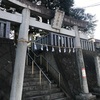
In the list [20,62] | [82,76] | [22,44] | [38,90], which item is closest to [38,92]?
[38,90]

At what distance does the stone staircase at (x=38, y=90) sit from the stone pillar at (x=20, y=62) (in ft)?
4.17

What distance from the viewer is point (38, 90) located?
7.09m

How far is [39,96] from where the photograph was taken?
6.57 m

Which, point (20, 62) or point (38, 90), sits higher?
point (20, 62)

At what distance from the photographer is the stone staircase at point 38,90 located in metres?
6.60

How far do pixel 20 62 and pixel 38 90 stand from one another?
7.96ft

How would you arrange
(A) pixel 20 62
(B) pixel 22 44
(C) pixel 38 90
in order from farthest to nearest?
1. (C) pixel 38 90
2. (B) pixel 22 44
3. (A) pixel 20 62

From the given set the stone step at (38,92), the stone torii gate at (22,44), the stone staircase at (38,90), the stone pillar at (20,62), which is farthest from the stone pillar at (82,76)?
the stone pillar at (20,62)

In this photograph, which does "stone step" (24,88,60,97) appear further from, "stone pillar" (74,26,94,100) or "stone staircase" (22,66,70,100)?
"stone pillar" (74,26,94,100)

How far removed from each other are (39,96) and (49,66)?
304 centimetres

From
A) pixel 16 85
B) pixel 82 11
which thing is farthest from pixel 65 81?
pixel 82 11

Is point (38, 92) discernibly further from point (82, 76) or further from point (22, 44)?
point (22, 44)

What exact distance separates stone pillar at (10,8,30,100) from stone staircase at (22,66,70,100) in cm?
127

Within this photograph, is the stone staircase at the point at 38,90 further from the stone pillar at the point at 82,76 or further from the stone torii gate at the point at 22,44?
the stone torii gate at the point at 22,44
